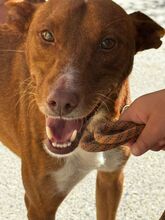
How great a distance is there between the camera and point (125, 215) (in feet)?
13.1

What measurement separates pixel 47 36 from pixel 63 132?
48 cm

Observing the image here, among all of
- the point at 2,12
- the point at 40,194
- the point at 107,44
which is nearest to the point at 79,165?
the point at 40,194

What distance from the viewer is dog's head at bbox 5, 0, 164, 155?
266cm

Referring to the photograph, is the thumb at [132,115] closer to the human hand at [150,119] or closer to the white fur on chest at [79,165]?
the human hand at [150,119]

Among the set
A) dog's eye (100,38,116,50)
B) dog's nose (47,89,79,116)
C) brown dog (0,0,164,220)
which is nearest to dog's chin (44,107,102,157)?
brown dog (0,0,164,220)

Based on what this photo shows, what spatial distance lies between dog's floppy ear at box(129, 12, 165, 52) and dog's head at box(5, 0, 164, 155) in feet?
0.47

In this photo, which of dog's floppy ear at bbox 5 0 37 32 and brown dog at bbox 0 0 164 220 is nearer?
brown dog at bbox 0 0 164 220

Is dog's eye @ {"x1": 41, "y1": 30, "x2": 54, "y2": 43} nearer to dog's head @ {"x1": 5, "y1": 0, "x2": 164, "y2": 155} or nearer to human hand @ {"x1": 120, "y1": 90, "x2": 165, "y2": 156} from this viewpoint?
dog's head @ {"x1": 5, "y1": 0, "x2": 164, "y2": 155}

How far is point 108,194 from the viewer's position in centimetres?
380

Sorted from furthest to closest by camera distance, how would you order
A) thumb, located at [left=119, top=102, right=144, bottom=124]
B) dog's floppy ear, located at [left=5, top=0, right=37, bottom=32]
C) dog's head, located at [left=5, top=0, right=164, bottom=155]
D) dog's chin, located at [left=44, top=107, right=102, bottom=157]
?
dog's floppy ear, located at [left=5, top=0, right=37, bottom=32] → dog's chin, located at [left=44, top=107, right=102, bottom=157] → dog's head, located at [left=5, top=0, right=164, bottom=155] → thumb, located at [left=119, top=102, right=144, bottom=124]

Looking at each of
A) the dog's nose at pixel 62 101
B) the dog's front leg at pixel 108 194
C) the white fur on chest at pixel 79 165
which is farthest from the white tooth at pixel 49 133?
the dog's front leg at pixel 108 194

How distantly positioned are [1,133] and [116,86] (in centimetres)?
107

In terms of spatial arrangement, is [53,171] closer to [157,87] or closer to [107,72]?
[107,72]

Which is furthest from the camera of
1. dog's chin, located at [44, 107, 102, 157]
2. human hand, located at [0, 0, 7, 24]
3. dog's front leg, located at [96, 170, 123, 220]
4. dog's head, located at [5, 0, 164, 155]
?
dog's front leg, located at [96, 170, 123, 220]
